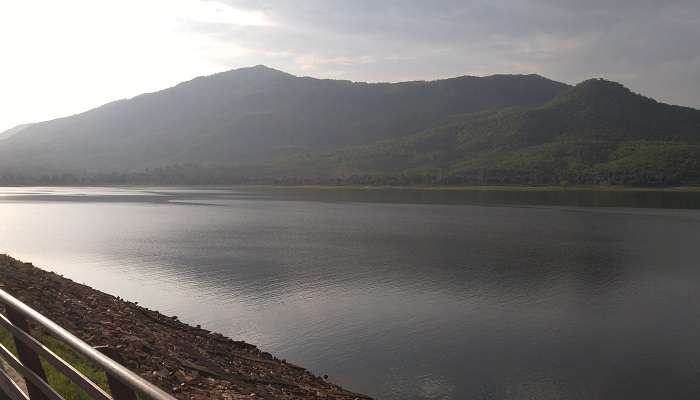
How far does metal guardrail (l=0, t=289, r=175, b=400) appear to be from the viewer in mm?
3604

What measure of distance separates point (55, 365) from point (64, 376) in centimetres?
596

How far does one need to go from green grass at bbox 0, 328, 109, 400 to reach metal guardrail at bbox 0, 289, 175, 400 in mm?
2932

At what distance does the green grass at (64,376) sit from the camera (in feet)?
28.6

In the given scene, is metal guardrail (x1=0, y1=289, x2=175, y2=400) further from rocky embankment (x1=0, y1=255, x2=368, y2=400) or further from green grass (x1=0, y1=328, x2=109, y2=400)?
rocky embankment (x1=0, y1=255, x2=368, y2=400)

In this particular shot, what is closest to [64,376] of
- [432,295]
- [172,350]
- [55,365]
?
[55,365]

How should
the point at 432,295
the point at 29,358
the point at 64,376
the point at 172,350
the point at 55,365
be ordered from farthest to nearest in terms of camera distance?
1. the point at 432,295
2. the point at 172,350
3. the point at 64,376
4. the point at 29,358
5. the point at 55,365

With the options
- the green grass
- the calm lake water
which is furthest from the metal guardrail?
the calm lake water

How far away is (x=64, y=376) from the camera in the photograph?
934 cm

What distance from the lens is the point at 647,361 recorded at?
19609mm

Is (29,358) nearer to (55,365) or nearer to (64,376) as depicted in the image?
(55,365)

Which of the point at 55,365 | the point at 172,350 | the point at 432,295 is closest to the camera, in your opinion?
the point at 55,365

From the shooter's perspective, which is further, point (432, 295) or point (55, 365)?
point (432, 295)

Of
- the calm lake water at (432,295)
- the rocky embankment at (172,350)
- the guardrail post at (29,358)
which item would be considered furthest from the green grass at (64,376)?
the calm lake water at (432,295)

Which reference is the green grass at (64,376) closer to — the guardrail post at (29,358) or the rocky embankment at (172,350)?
the rocky embankment at (172,350)
